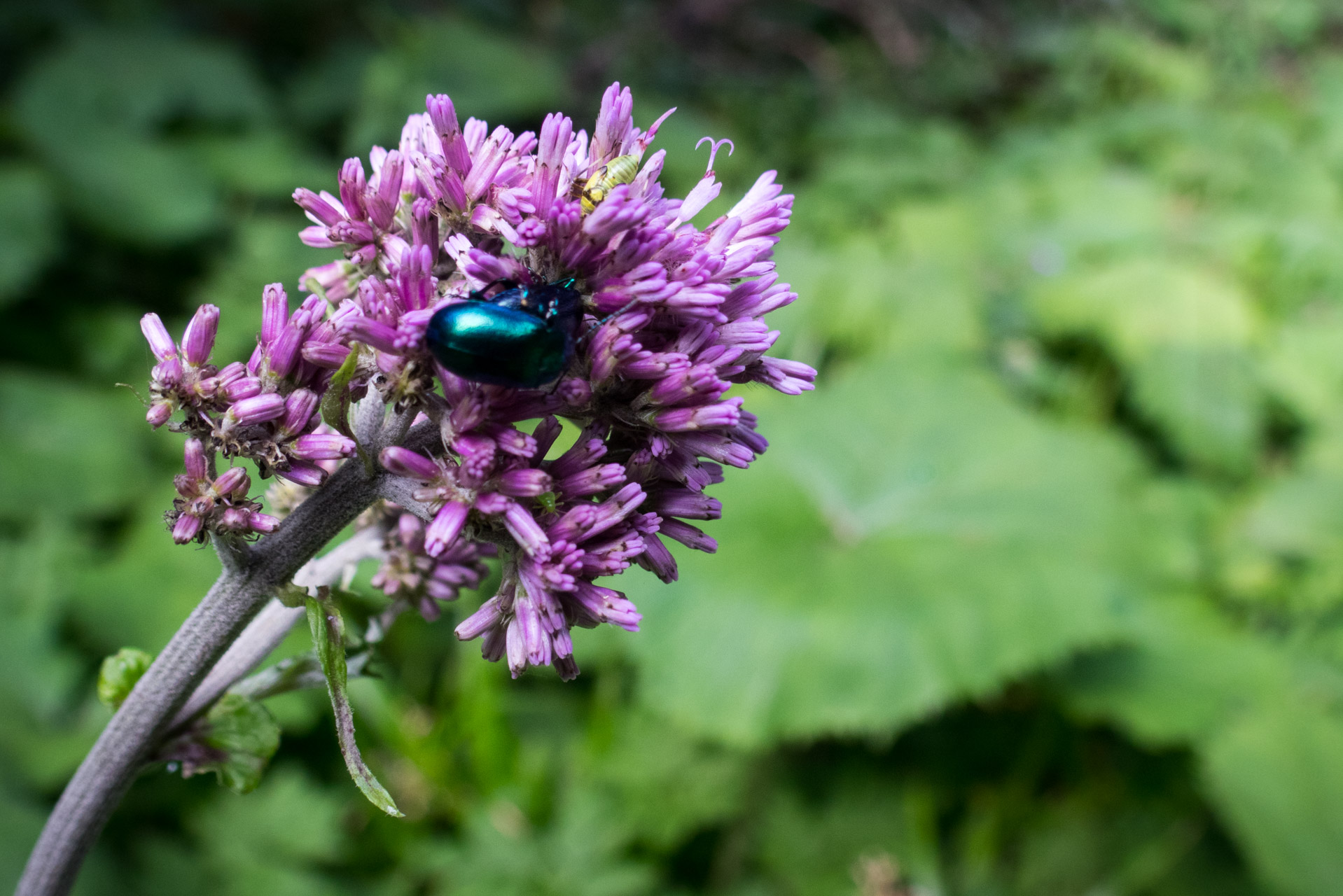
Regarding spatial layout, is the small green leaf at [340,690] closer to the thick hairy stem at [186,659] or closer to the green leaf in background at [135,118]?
the thick hairy stem at [186,659]

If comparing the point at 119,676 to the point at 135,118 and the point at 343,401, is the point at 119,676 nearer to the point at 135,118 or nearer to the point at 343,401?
the point at 343,401

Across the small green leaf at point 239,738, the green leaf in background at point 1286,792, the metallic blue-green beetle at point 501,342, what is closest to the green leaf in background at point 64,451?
the small green leaf at point 239,738

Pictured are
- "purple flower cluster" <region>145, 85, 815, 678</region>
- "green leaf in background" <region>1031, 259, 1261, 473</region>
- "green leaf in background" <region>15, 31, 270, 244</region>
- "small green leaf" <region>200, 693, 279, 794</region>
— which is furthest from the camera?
"green leaf in background" <region>1031, 259, 1261, 473</region>

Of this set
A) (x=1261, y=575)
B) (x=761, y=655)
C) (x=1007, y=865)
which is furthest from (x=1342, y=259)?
(x=761, y=655)

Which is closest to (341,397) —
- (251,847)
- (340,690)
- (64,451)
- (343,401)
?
(343,401)

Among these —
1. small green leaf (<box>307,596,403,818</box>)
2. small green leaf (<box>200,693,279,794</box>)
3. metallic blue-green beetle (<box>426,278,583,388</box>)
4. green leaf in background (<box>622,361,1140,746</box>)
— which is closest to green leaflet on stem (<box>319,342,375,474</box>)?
metallic blue-green beetle (<box>426,278,583,388</box>)

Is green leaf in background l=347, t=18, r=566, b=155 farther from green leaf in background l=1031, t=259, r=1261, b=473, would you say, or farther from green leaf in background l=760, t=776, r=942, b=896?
green leaf in background l=760, t=776, r=942, b=896
